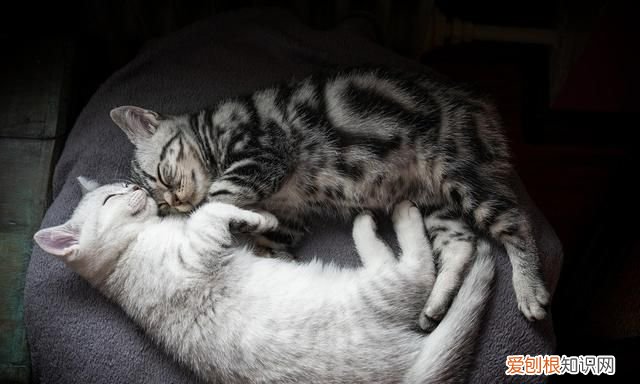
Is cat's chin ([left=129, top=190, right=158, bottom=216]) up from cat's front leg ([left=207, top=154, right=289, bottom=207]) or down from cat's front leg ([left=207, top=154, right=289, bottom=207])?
down

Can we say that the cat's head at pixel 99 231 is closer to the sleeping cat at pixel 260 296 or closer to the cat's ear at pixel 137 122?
the sleeping cat at pixel 260 296

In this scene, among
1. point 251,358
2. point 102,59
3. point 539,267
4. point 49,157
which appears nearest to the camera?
point 251,358

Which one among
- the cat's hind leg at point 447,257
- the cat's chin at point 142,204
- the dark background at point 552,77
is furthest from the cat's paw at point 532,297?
the cat's chin at point 142,204

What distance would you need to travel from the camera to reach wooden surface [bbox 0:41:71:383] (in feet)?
4.53

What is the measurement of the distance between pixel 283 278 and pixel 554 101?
123 centimetres

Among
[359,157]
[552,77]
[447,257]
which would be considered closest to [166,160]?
[359,157]

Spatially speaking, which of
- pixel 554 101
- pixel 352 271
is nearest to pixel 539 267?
pixel 352 271

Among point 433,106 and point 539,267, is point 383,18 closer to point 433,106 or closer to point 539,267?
point 433,106

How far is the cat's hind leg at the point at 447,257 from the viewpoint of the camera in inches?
48.4

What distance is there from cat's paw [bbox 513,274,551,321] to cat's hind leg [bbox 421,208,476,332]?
0.13 metres

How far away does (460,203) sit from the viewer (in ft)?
4.24

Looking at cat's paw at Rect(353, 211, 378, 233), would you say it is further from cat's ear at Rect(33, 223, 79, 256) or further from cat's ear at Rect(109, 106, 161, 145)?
cat's ear at Rect(33, 223, 79, 256)

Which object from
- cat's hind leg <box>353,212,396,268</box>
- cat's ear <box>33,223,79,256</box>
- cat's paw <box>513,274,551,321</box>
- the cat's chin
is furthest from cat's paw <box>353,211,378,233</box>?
cat's ear <box>33,223,79,256</box>

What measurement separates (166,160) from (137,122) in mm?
131
